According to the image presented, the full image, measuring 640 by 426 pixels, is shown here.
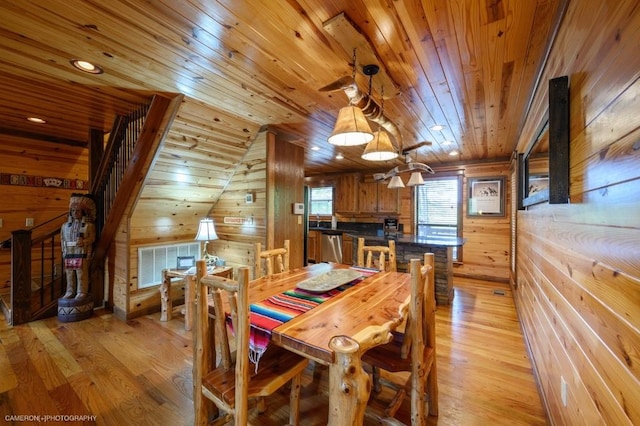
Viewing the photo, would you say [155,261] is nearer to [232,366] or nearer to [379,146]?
[232,366]

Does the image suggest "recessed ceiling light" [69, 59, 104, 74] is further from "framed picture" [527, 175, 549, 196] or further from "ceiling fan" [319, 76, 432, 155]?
"framed picture" [527, 175, 549, 196]

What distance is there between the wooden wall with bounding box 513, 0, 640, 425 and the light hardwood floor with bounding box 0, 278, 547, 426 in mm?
496

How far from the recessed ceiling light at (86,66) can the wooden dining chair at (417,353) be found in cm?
258

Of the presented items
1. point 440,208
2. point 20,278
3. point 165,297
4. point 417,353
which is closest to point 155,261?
point 165,297

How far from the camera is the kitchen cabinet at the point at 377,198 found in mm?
5719

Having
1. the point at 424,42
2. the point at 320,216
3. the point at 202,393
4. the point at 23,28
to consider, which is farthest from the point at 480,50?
the point at 320,216

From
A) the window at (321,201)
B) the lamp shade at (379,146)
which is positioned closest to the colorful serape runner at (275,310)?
the lamp shade at (379,146)

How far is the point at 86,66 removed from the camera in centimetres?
190

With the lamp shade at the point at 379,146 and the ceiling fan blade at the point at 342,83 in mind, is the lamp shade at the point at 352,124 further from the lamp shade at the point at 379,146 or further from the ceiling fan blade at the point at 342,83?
the lamp shade at the point at 379,146

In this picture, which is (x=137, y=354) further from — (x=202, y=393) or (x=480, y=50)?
(x=480, y=50)

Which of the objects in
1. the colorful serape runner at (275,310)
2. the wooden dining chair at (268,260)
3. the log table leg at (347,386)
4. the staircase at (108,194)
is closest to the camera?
the log table leg at (347,386)

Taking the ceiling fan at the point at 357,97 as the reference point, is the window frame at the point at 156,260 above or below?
below

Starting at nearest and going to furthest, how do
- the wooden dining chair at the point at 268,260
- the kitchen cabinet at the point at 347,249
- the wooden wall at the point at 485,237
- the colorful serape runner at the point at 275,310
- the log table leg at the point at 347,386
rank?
the log table leg at the point at 347,386 < the colorful serape runner at the point at 275,310 < the wooden dining chair at the point at 268,260 < the wooden wall at the point at 485,237 < the kitchen cabinet at the point at 347,249

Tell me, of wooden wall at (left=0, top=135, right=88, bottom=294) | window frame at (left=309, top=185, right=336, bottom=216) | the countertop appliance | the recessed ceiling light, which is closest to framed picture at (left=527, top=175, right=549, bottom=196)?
the recessed ceiling light
